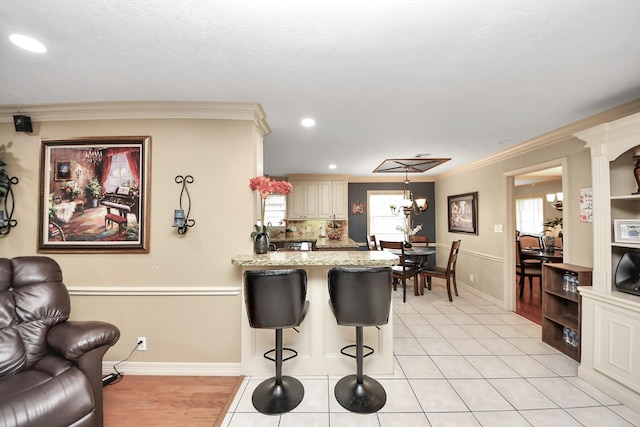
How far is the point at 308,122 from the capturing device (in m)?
2.69

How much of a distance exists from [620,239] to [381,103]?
2251 millimetres

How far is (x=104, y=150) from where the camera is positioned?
234 centimetres

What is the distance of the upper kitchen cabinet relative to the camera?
586 centimetres

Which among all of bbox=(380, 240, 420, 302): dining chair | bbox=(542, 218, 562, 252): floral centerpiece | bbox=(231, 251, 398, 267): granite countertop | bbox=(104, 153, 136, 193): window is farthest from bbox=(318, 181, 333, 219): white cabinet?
bbox=(542, 218, 562, 252): floral centerpiece

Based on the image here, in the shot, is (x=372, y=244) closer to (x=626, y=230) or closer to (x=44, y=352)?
(x=626, y=230)

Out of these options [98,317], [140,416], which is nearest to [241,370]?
[140,416]

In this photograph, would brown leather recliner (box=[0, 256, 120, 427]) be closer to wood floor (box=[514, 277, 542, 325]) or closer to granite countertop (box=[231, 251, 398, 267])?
granite countertop (box=[231, 251, 398, 267])

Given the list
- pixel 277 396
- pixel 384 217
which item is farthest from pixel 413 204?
pixel 277 396

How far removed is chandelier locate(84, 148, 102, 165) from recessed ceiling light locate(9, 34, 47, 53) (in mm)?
957

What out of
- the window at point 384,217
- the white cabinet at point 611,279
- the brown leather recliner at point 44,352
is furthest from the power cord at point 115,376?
the window at point 384,217

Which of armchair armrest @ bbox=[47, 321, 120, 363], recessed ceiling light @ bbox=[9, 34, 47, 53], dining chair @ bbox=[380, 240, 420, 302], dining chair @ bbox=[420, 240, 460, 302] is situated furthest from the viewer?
dining chair @ bbox=[420, 240, 460, 302]

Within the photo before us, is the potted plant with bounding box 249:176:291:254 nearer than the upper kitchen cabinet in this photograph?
Yes

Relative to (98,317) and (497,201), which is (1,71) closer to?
(98,317)

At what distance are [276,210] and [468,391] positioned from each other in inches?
190
